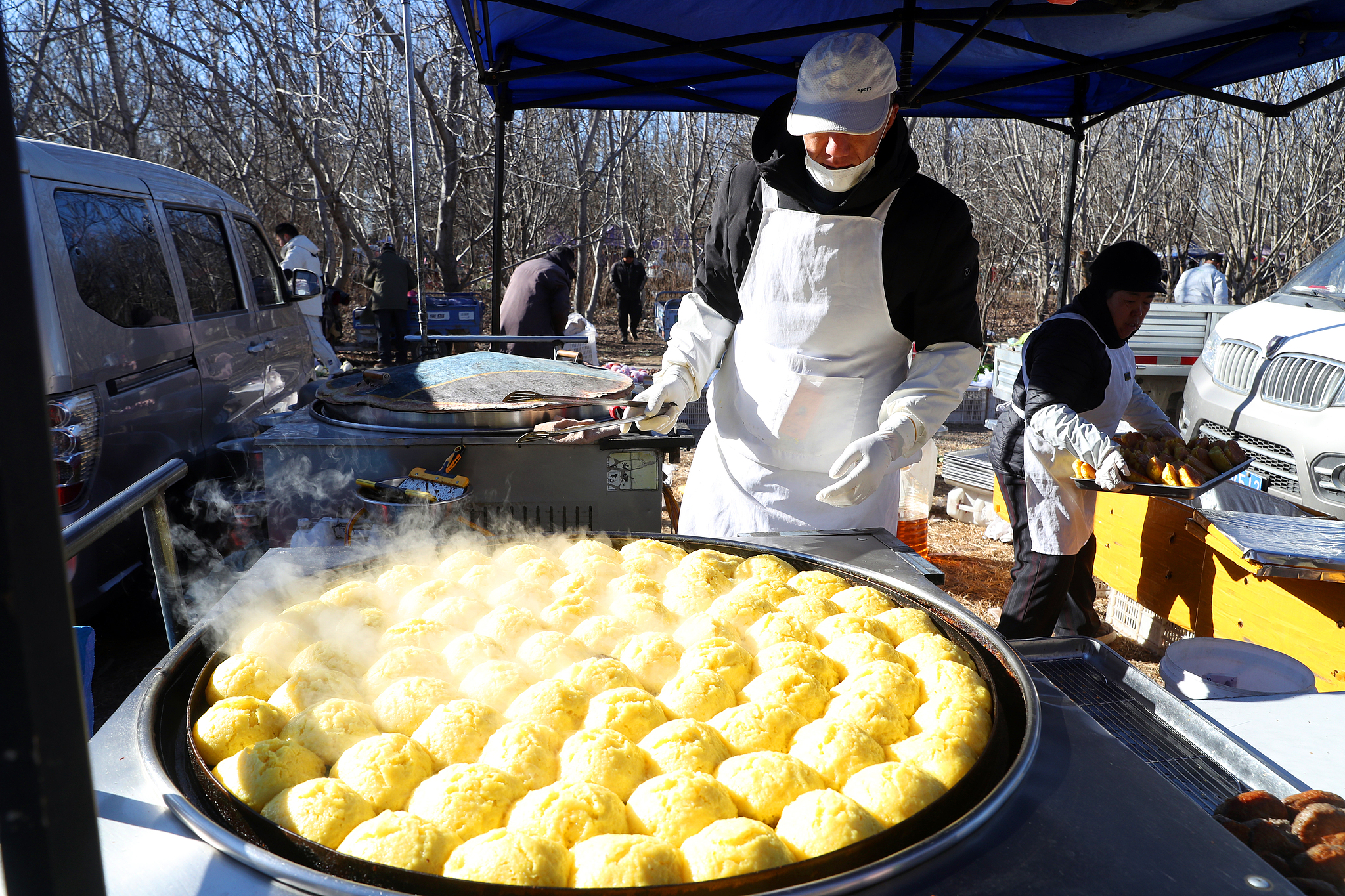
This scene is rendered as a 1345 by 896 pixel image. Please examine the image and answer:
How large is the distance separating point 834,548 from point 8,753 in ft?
6.06

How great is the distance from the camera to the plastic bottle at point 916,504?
13.8ft

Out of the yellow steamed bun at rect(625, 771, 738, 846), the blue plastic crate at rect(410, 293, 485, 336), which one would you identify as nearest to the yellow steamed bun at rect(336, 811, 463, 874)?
the yellow steamed bun at rect(625, 771, 738, 846)

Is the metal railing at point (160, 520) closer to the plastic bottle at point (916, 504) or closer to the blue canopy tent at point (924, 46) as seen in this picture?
the blue canopy tent at point (924, 46)

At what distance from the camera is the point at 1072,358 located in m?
3.55

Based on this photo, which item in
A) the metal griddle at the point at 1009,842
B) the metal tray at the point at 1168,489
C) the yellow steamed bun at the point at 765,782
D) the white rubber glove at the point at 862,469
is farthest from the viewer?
the metal tray at the point at 1168,489

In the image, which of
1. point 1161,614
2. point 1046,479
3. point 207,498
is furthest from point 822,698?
point 207,498

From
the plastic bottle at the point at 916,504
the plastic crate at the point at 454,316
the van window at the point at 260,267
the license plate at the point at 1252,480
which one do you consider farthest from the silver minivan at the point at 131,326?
the plastic crate at the point at 454,316

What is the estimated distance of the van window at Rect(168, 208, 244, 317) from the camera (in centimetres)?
449

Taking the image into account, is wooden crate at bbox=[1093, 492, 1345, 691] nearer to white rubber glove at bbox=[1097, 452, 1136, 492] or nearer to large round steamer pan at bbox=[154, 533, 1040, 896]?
white rubber glove at bbox=[1097, 452, 1136, 492]

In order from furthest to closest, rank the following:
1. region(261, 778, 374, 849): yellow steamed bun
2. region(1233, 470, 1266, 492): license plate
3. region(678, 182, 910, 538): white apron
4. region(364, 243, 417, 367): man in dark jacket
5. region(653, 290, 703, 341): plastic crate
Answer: region(653, 290, 703, 341): plastic crate
region(364, 243, 417, 367): man in dark jacket
region(1233, 470, 1266, 492): license plate
region(678, 182, 910, 538): white apron
region(261, 778, 374, 849): yellow steamed bun

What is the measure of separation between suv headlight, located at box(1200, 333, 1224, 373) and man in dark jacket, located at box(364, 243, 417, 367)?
9295 mm

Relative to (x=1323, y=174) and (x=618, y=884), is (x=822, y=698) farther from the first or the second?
(x=1323, y=174)

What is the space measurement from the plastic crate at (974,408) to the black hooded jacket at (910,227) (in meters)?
6.67

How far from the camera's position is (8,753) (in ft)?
1.79
